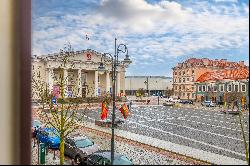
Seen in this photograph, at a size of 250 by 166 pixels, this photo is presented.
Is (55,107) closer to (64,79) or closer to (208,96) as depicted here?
(64,79)

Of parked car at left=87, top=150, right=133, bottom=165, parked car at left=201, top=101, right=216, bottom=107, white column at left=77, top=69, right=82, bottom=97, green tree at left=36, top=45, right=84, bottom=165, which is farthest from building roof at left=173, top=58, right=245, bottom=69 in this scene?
green tree at left=36, top=45, right=84, bottom=165

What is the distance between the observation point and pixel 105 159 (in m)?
2.76

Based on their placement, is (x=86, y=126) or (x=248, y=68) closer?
(x=248, y=68)

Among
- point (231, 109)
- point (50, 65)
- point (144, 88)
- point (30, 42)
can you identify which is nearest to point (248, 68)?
point (231, 109)

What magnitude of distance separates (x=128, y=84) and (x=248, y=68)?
1.14 meters

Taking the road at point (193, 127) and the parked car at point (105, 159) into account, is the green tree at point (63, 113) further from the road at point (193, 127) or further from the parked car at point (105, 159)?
the parked car at point (105, 159)

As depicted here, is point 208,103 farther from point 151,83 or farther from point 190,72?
point 151,83

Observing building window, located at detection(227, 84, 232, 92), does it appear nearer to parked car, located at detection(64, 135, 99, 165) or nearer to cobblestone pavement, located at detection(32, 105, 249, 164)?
cobblestone pavement, located at detection(32, 105, 249, 164)

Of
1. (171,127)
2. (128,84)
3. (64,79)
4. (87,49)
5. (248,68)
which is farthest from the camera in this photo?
(171,127)

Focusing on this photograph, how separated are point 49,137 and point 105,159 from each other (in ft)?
5.95

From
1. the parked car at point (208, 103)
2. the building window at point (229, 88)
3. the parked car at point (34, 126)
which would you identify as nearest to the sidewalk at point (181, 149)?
the parked car at point (208, 103)

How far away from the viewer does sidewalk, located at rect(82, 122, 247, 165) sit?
7.93 feet

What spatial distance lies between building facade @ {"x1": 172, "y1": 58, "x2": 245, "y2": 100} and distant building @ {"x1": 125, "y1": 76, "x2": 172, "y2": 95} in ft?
0.26

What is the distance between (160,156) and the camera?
2.94 metres
